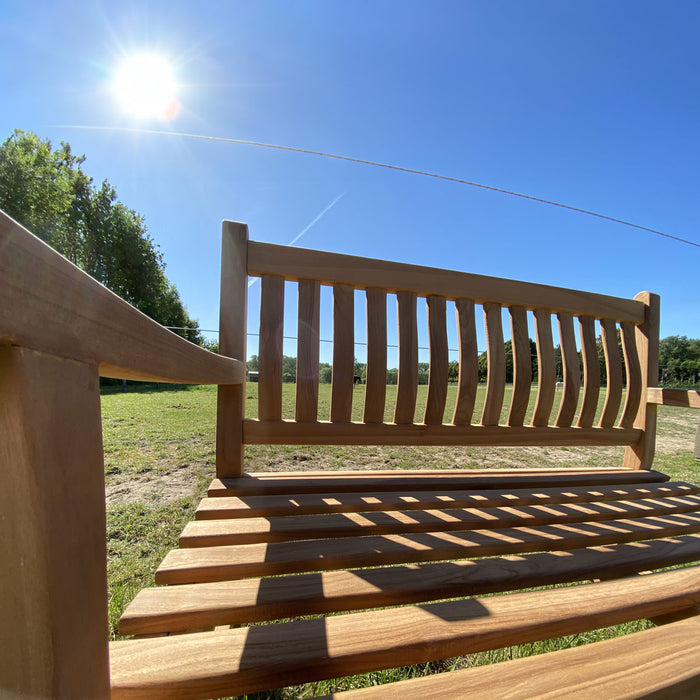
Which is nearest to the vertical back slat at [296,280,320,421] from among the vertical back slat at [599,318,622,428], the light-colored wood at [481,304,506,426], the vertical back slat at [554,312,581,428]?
the light-colored wood at [481,304,506,426]

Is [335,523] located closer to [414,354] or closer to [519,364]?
[414,354]

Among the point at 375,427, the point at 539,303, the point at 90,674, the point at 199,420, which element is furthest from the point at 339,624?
the point at 199,420

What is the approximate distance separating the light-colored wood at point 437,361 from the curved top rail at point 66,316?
0.75 metres

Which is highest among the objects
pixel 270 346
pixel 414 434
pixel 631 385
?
pixel 270 346

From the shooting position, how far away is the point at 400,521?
583 mm

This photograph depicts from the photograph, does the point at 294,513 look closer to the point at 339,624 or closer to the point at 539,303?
the point at 339,624

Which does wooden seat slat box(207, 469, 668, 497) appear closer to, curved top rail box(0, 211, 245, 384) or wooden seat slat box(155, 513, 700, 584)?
wooden seat slat box(155, 513, 700, 584)

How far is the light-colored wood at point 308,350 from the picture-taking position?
0.85 m

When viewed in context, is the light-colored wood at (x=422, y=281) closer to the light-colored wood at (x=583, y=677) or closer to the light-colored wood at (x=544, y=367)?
the light-colored wood at (x=544, y=367)

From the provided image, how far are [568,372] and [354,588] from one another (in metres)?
1.00

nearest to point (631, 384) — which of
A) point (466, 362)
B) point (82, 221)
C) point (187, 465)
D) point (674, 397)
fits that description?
point (674, 397)

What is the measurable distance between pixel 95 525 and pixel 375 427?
0.70 m

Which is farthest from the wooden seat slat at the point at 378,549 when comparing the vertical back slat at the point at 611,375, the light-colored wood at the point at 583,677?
the vertical back slat at the point at 611,375

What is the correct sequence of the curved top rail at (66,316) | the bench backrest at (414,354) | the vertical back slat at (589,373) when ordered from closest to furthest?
the curved top rail at (66,316), the bench backrest at (414,354), the vertical back slat at (589,373)
